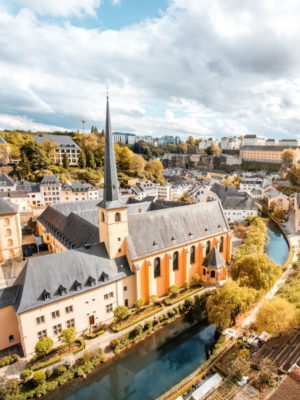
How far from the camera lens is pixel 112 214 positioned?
28.4 metres

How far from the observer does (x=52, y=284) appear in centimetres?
2503

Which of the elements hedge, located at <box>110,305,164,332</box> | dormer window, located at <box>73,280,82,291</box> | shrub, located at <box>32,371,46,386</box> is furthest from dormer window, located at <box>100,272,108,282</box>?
shrub, located at <box>32,371,46,386</box>

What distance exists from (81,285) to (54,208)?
26.7 m

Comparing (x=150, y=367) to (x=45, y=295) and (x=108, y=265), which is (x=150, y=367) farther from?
(x=45, y=295)

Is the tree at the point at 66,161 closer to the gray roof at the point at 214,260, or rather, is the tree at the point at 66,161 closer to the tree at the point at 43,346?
the gray roof at the point at 214,260

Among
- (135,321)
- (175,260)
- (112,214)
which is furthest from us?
(175,260)

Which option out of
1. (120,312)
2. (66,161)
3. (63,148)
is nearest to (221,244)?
(120,312)

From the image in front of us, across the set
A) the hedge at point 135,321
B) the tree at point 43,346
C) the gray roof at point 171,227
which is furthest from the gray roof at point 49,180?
the tree at point 43,346

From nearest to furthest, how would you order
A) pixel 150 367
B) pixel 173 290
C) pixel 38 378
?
pixel 38 378 → pixel 150 367 → pixel 173 290

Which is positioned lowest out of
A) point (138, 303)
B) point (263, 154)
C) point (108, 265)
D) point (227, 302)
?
point (138, 303)

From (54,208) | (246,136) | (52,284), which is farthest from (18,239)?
(246,136)

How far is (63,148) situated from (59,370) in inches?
3359

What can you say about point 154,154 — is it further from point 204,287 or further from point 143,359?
point 143,359

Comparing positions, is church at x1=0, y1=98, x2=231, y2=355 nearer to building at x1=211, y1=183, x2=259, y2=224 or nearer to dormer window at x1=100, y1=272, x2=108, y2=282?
dormer window at x1=100, y1=272, x2=108, y2=282
